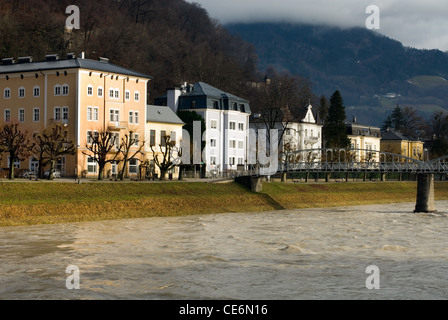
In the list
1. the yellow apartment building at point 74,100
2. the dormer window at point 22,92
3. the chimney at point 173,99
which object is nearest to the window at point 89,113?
the yellow apartment building at point 74,100

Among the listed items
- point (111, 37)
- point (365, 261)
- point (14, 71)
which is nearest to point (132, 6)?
point (111, 37)

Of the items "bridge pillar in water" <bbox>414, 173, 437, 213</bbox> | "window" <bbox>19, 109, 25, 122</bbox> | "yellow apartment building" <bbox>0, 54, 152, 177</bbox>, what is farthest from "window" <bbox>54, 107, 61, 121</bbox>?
"bridge pillar in water" <bbox>414, 173, 437, 213</bbox>

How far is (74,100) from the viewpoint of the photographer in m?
77.5

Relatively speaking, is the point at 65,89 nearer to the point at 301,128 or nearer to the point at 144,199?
the point at 144,199

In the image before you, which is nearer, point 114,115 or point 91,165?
point 91,165

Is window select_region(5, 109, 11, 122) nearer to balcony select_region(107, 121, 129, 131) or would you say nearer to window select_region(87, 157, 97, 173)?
balcony select_region(107, 121, 129, 131)

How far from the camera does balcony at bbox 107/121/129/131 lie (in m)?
79.8

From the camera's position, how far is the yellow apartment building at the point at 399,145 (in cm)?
15375

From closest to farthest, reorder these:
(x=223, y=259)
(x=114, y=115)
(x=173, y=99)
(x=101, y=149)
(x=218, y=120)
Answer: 1. (x=223, y=259)
2. (x=101, y=149)
3. (x=114, y=115)
4. (x=173, y=99)
5. (x=218, y=120)

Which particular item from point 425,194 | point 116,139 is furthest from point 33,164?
point 425,194

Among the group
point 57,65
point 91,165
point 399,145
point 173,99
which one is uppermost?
point 57,65

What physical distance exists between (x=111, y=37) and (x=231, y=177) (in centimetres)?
5295

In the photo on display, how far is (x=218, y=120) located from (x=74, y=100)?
93.2 ft
